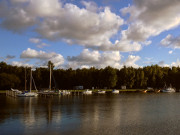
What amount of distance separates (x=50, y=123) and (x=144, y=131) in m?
16.6

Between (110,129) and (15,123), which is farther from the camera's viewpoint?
(15,123)

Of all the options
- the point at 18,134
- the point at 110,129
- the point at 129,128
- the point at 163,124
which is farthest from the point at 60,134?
the point at 163,124

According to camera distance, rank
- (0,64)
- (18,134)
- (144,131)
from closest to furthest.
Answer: (18,134) < (144,131) < (0,64)

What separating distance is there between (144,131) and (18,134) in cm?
1906

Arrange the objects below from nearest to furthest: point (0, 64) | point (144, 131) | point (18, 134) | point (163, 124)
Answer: point (18, 134) < point (144, 131) < point (163, 124) < point (0, 64)

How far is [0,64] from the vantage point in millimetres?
192375

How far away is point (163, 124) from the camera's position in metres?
39.4

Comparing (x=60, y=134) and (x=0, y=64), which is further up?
(x=0, y=64)

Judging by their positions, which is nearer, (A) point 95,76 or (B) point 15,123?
(B) point 15,123

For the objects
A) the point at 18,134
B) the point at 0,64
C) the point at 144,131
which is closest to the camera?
the point at 18,134

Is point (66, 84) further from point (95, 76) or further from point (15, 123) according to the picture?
point (15, 123)

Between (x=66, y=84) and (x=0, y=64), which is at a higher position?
(x=0, y=64)

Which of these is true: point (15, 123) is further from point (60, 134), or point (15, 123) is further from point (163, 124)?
point (163, 124)

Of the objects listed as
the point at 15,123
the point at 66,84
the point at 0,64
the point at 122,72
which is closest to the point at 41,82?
the point at 66,84
